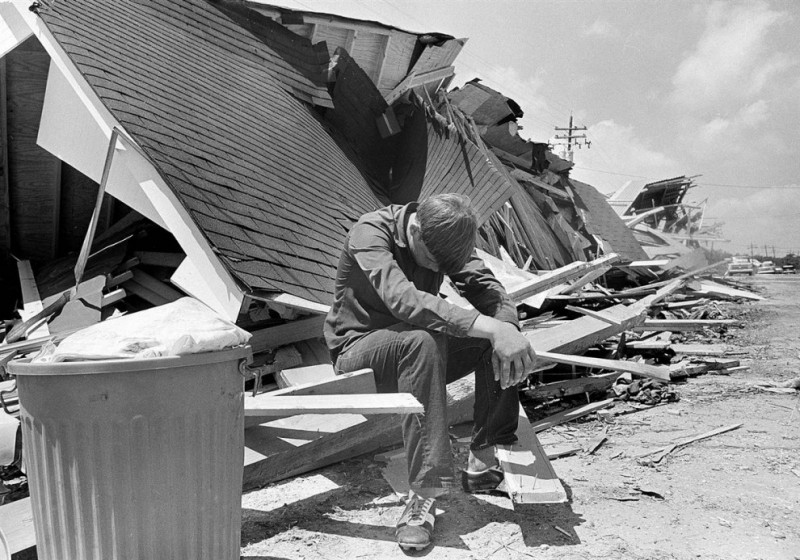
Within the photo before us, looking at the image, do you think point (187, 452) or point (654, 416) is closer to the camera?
point (187, 452)

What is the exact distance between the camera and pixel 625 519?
2713 mm

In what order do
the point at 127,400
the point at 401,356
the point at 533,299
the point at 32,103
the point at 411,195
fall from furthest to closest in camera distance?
the point at 411,195 < the point at 533,299 < the point at 32,103 < the point at 401,356 < the point at 127,400

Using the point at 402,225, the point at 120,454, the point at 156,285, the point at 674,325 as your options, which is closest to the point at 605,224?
the point at 674,325

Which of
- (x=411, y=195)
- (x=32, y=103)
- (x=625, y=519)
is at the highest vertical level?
(x=32, y=103)

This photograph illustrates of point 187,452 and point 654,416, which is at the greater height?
point 187,452

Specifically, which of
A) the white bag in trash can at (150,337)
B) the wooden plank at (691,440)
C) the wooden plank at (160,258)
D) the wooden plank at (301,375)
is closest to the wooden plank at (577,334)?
the wooden plank at (691,440)

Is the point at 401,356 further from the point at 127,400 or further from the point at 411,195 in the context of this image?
the point at 411,195

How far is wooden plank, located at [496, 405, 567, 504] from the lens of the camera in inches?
102

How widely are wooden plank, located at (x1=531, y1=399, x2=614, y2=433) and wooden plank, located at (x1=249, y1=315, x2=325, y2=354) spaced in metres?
1.74

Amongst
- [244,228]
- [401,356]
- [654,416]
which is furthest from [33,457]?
[654,416]

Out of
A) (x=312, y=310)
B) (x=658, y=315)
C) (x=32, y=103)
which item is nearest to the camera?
(x=312, y=310)

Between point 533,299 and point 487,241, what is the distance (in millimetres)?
1995

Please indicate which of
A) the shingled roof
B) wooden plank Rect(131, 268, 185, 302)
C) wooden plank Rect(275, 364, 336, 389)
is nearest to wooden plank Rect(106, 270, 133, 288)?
wooden plank Rect(131, 268, 185, 302)

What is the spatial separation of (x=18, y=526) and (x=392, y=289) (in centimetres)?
171
